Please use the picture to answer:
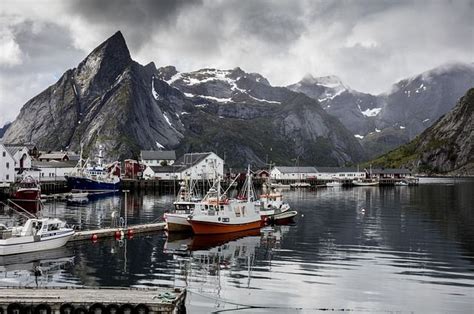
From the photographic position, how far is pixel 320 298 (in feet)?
120

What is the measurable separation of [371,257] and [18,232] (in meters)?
35.3

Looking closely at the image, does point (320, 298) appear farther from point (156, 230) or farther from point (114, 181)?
point (114, 181)

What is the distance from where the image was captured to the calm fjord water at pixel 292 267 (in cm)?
3638

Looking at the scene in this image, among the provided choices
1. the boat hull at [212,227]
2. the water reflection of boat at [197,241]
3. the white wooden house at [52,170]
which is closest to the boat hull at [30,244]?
the water reflection of boat at [197,241]

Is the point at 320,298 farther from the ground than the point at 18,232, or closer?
closer

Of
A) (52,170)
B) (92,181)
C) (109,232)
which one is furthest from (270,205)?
(52,170)

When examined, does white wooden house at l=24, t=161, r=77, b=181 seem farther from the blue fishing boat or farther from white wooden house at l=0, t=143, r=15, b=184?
white wooden house at l=0, t=143, r=15, b=184

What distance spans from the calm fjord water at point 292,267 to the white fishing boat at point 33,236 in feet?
4.26

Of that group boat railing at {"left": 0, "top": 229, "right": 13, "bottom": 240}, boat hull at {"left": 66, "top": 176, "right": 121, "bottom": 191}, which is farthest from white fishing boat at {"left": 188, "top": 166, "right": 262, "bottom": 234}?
boat hull at {"left": 66, "top": 176, "right": 121, "bottom": 191}

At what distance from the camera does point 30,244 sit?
50.7 m

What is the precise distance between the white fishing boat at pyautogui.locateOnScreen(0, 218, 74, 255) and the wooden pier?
21.7m

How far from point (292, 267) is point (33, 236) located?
25.2 metres

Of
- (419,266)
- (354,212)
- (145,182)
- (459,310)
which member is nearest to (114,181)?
(145,182)

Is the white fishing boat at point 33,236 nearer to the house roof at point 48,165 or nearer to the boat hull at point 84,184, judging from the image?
the boat hull at point 84,184
